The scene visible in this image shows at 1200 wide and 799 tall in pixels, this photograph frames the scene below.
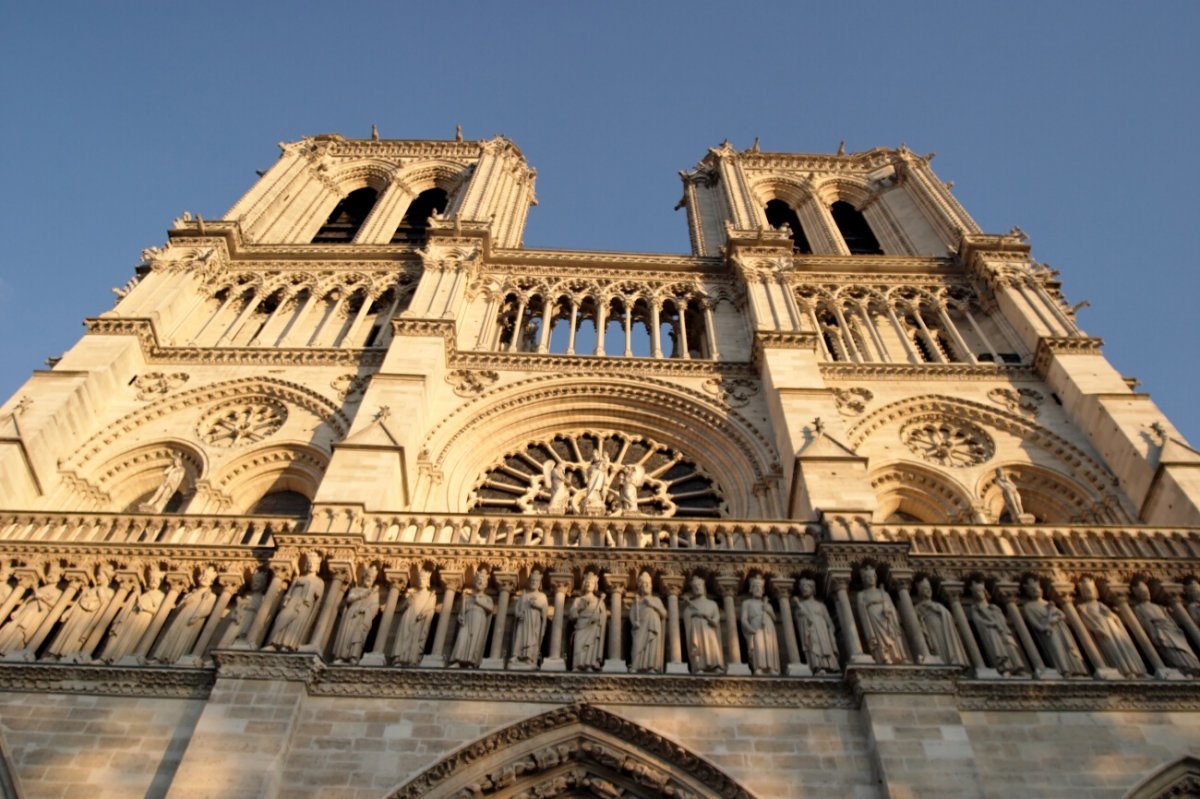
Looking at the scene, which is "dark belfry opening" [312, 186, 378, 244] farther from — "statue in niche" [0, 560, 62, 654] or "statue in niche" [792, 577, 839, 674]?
"statue in niche" [792, 577, 839, 674]

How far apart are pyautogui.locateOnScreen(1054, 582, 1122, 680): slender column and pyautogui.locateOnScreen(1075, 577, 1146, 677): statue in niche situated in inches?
2.5

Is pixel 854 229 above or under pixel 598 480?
above

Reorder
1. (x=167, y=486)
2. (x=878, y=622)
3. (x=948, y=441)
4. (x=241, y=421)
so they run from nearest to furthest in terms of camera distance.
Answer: (x=878, y=622), (x=167, y=486), (x=948, y=441), (x=241, y=421)

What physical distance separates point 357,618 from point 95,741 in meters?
2.37

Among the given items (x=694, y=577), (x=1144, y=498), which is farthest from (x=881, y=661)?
(x=1144, y=498)

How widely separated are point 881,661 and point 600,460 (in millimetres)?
5980

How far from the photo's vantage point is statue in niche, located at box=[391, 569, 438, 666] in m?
9.22

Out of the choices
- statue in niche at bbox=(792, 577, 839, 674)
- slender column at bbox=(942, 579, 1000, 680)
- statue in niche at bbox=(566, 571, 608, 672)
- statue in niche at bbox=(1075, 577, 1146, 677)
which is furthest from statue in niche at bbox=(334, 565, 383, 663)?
statue in niche at bbox=(1075, 577, 1146, 677)

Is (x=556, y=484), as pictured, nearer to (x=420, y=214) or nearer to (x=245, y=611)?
(x=245, y=611)

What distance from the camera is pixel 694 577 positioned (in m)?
10.2

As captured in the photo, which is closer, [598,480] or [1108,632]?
[1108,632]

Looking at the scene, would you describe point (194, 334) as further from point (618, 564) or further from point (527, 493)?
point (618, 564)

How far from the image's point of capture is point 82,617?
983cm

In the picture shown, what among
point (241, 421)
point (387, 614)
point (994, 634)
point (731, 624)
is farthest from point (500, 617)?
point (241, 421)
